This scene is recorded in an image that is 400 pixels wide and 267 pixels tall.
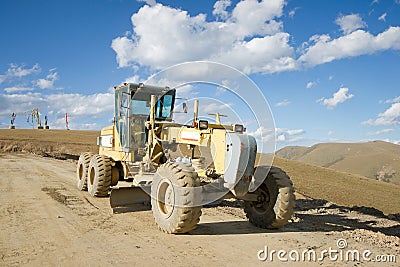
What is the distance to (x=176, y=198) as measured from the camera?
614cm

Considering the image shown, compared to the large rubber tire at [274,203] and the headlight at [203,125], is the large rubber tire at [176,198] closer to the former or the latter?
the headlight at [203,125]

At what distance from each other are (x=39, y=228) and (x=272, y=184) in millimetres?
4536

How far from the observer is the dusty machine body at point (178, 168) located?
6324 millimetres

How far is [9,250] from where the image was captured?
211 inches

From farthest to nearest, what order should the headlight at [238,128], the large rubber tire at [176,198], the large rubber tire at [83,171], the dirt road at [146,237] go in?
the large rubber tire at [83,171] < the headlight at [238,128] < the large rubber tire at [176,198] < the dirt road at [146,237]

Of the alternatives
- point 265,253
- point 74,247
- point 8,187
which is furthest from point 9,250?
point 8,187

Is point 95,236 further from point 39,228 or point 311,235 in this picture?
point 311,235

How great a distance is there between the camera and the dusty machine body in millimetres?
6324

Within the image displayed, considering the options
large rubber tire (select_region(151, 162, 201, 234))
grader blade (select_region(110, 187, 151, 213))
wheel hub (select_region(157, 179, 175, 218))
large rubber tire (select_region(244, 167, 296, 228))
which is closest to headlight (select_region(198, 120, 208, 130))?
large rubber tire (select_region(151, 162, 201, 234))

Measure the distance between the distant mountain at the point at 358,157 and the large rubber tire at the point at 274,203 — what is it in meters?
44.8

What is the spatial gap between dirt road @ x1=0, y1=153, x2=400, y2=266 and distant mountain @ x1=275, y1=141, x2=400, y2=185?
44.4m

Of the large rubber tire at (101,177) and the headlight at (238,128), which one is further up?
the headlight at (238,128)

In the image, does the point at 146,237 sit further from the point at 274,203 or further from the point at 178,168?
the point at 274,203

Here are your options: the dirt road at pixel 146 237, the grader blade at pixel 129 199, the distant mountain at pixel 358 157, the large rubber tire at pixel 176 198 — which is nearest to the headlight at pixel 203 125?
the large rubber tire at pixel 176 198
